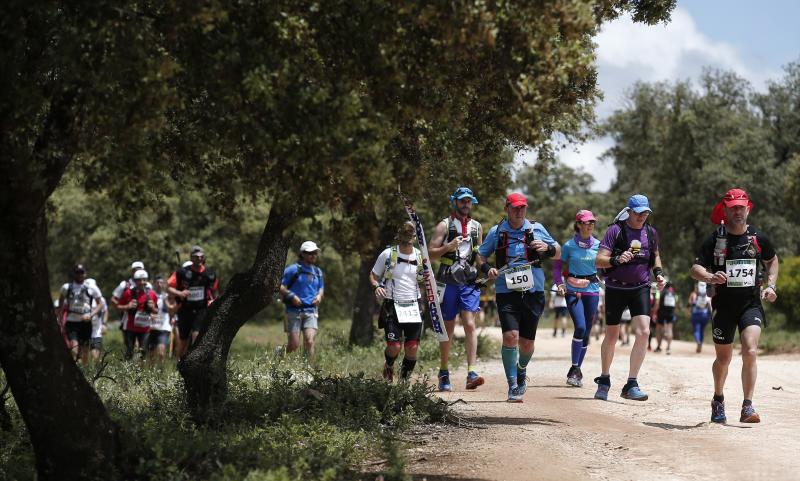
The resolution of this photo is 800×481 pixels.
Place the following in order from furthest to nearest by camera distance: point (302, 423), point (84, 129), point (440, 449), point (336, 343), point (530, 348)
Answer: point (336, 343), point (530, 348), point (302, 423), point (440, 449), point (84, 129)

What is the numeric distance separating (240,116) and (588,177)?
82.4 m

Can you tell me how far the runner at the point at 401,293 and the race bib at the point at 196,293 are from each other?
225 inches

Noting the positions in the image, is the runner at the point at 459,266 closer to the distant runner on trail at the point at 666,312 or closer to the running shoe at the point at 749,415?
the running shoe at the point at 749,415

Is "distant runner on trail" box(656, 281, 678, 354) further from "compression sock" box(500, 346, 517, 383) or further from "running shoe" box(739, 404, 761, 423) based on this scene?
"running shoe" box(739, 404, 761, 423)

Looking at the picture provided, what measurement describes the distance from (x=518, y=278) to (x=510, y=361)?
0.86 metres

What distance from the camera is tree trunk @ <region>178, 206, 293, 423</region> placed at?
377 inches

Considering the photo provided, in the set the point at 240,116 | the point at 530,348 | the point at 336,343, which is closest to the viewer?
the point at 240,116

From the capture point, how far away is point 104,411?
24.8 feet

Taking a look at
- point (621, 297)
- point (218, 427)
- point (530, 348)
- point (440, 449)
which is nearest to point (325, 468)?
point (440, 449)

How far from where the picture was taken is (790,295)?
3319cm

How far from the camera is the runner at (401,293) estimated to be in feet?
37.9

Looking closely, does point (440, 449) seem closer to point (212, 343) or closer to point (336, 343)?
point (212, 343)

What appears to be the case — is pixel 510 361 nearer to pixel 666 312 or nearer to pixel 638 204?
pixel 638 204

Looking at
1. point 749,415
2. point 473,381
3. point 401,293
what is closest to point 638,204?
point 749,415
